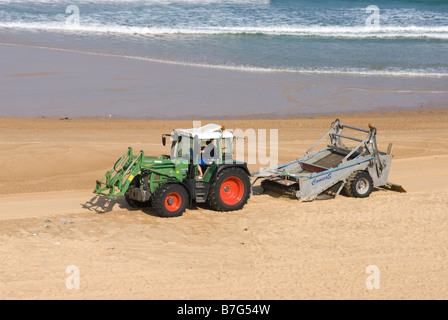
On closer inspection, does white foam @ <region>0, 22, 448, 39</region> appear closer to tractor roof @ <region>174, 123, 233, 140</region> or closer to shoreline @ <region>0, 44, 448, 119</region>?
shoreline @ <region>0, 44, 448, 119</region>

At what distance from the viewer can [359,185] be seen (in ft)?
48.9

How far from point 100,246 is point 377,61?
77.1 feet

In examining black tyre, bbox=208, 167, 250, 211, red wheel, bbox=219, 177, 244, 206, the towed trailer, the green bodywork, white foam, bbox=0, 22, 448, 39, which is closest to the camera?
the green bodywork

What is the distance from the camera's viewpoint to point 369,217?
537 inches

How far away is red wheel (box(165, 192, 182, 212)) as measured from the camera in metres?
13.1

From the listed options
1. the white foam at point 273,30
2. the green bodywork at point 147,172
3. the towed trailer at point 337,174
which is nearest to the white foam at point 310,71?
the white foam at point 273,30

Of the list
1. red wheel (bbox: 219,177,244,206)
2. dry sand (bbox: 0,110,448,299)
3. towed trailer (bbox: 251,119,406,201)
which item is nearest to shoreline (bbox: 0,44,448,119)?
dry sand (bbox: 0,110,448,299)

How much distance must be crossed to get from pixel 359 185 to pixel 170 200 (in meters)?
4.52

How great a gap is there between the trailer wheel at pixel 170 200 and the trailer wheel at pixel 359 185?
3854 mm

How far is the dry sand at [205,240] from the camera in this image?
10117 millimetres

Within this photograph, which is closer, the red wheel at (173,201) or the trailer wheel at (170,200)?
the trailer wheel at (170,200)

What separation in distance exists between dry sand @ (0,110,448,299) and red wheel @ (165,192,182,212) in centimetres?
32

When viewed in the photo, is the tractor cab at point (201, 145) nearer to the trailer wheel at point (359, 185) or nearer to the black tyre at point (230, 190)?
the black tyre at point (230, 190)
